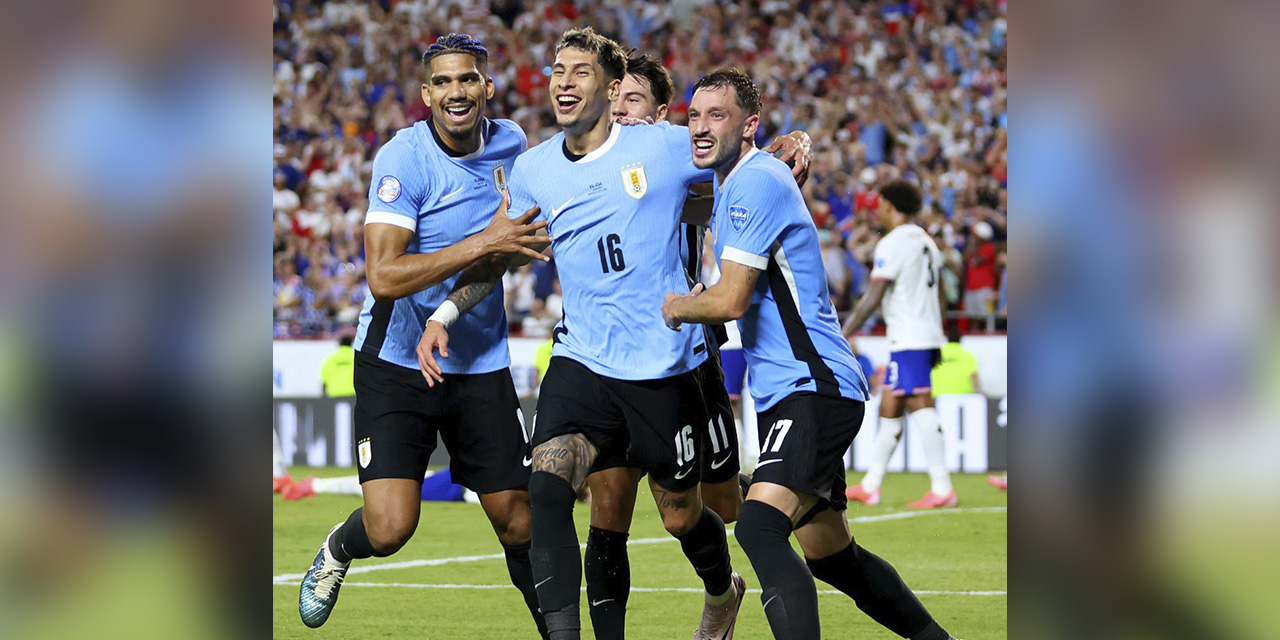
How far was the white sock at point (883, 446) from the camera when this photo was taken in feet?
38.1

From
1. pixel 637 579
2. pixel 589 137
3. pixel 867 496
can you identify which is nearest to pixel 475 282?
pixel 589 137

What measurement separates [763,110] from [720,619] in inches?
637

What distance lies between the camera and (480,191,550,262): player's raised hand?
17.3ft

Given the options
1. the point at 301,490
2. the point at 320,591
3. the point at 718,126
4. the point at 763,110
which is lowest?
the point at 301,490

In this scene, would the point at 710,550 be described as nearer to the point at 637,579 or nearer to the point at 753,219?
the point at 753,219

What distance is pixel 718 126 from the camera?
5047 mm

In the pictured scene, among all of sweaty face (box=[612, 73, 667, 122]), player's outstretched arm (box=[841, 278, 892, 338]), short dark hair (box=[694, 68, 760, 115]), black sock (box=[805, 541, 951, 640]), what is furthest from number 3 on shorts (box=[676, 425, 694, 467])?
player's outstretched arm (box=[841, 278, 892, 338])

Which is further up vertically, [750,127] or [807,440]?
[750,127]

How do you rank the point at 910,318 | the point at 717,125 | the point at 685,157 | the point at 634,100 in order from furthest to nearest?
the point at 910,318, the point at 634,100, the point at 685,157, the point at 717,125

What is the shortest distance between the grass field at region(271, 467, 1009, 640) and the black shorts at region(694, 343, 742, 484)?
1112mm

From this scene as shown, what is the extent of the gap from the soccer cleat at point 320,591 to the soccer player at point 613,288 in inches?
50.2
